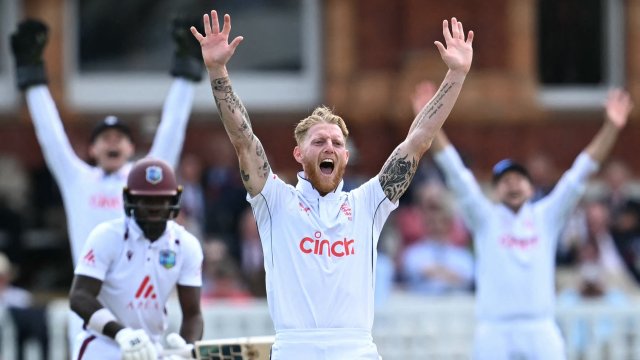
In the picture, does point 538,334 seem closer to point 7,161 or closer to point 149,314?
point 149,314

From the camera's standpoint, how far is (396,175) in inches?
288

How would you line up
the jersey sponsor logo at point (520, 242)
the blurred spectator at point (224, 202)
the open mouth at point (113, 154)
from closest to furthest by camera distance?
the open mouth at point (113, 154)
the jersey sponsor logo at point (520, 242)
the blurred spectator at point (224, 202)

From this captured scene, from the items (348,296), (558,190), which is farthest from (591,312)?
(348,296)

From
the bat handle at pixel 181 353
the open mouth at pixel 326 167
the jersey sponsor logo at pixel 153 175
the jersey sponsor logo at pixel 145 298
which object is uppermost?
the jersey sponsor logo at pixel 153 175

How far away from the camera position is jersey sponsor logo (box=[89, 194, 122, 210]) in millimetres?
9633

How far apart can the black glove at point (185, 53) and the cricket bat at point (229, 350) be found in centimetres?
285

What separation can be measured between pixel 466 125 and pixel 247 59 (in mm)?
2958

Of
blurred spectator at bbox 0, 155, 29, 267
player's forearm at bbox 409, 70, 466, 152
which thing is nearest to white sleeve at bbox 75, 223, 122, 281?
player's forearm at bbox 409, 70, 466, 152

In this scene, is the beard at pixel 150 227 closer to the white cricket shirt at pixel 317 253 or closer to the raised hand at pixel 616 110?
the white cricket shirt at pixel 317 253

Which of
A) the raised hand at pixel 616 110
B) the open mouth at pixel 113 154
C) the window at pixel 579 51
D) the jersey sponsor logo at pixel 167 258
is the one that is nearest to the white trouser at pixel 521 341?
the raised hand at pixel 616 110

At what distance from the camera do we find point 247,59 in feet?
60.4

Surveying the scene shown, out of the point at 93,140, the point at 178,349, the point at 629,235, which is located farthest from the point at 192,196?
the point at 178,349

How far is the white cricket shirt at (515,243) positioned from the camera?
35.6ft

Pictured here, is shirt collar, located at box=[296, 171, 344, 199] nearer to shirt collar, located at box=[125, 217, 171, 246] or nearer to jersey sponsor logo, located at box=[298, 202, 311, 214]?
jersey sponsor logo, located at box=[298, 202, 311, 214]
